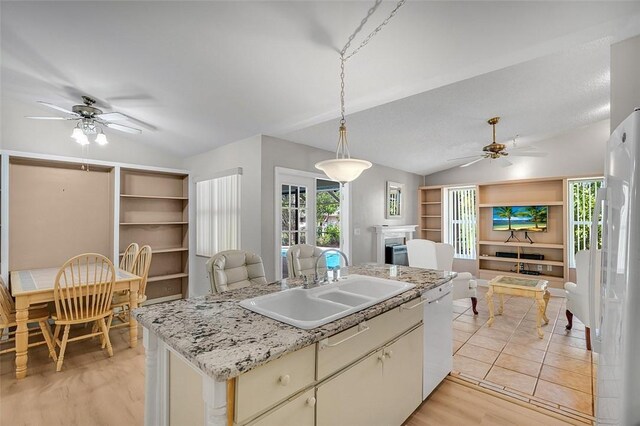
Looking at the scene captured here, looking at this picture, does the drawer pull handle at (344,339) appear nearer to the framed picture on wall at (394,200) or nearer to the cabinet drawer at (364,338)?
the cabinet drawer at (364,338)

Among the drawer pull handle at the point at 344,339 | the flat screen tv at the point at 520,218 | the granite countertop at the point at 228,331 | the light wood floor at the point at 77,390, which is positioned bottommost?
the light wood floor at the point at 77,390

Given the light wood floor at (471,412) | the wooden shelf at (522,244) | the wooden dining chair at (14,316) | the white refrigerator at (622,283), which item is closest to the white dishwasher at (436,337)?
the light wood floor at (471,412)

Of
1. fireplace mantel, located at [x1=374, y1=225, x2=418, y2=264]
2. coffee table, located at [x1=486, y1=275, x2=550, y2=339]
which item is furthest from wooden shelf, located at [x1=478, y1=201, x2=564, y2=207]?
coffee table, located at [x1=486, y1=275, x2=550, y2=339]

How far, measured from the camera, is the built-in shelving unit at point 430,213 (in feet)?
22.9

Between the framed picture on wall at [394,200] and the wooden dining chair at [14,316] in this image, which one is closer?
the wooden dining chair at [14,316]

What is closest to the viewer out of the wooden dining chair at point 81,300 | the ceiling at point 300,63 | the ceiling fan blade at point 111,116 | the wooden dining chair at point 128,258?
the ceiling at point 300,63

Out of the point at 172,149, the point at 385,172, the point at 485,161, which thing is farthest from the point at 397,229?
the point at 172,149

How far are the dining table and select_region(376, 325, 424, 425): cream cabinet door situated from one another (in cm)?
278

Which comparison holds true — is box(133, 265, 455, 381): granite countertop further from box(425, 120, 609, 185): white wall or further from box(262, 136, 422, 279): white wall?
box(425, 120, 609, 185): white wall

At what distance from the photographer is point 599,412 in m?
1.48

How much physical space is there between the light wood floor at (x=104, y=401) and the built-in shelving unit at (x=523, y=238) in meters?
4.30

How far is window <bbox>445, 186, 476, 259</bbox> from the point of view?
6445 millimetres

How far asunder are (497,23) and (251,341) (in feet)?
7.54

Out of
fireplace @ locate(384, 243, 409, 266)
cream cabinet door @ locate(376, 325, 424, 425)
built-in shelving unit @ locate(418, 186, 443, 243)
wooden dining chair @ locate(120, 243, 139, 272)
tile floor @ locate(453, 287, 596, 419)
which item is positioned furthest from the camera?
built-in shelving unit @ locate(418, 186, 443, 243)
